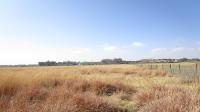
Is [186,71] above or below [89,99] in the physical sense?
above

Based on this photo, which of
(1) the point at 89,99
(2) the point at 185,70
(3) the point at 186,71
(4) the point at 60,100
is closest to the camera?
(4) the point at 60,100

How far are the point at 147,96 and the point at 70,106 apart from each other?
298 cm

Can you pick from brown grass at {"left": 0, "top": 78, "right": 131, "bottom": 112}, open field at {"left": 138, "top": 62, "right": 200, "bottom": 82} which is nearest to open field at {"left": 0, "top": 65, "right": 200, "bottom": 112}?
brown grass at {"left": 0, "top": 78, "right": 131, "bottom": 112}

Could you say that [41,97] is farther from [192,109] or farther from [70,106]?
[192,109]

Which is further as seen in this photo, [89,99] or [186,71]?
[186,71]

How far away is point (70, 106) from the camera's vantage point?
24.2 feet

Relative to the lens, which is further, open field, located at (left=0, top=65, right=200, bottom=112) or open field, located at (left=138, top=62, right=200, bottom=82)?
open field, located at (left=138, top=62, right=200, bottom=82)

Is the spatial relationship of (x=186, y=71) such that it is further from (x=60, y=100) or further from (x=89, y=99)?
(x=60, y=100)

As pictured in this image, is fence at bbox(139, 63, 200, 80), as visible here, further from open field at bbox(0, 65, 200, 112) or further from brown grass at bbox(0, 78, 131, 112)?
open field at bbox(0, 65, 200, 112)

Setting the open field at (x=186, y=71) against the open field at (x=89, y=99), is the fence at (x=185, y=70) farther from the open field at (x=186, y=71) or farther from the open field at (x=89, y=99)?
the open field at (x=89, y=99)

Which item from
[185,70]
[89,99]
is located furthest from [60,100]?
[185,70]

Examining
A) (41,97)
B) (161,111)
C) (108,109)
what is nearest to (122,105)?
(108,109)

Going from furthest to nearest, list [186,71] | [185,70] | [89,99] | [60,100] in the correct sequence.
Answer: [185,70] → [186,71] → [89,99] → [60,100]

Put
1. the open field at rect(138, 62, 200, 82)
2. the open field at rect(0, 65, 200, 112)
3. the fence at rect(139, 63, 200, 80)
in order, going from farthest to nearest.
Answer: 1. the fence at rect(139, 63, 200, 80)
2. the open field at rect(138, 62, 200, 82)
3. the open field at rect(0, 65, 200, 112)
